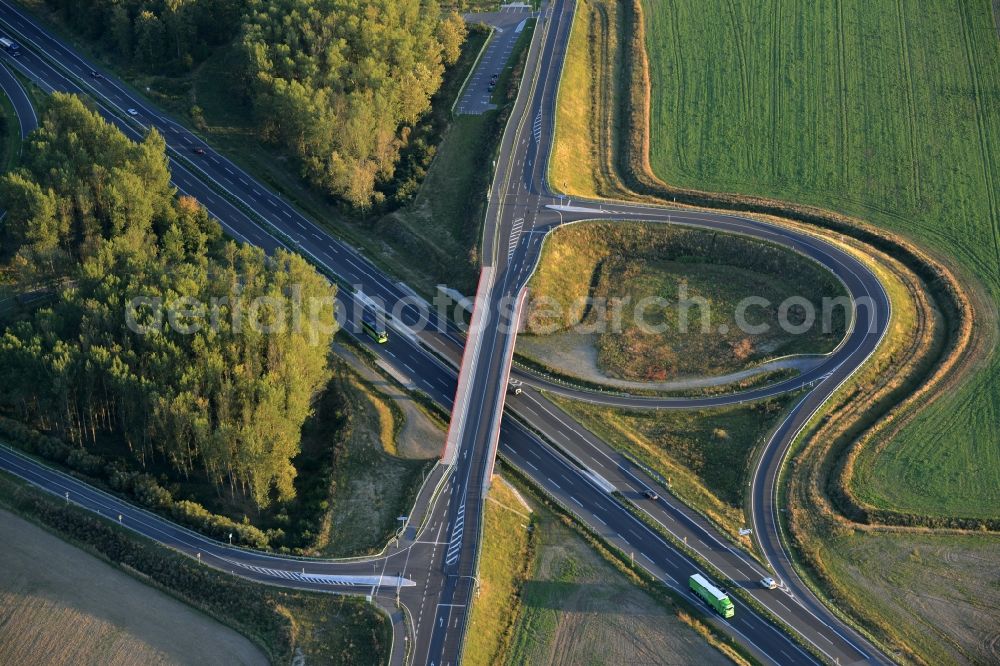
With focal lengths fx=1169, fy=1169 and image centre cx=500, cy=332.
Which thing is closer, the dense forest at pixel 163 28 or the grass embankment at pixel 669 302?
the grass embankment at pixel 669 302

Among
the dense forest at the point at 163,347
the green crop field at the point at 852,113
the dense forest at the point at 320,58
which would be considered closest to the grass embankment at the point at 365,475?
the dense forest at the point at 163,347

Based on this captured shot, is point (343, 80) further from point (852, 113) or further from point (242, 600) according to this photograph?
point (242, 600)

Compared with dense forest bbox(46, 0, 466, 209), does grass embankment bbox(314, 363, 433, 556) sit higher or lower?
lower

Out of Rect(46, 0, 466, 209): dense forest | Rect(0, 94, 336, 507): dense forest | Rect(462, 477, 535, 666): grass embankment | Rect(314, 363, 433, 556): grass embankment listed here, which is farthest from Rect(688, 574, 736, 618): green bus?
Rect(46, 0, 466, 209): dense forest

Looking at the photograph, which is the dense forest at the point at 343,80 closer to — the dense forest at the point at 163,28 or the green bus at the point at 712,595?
the dense forest at the point at 163,28

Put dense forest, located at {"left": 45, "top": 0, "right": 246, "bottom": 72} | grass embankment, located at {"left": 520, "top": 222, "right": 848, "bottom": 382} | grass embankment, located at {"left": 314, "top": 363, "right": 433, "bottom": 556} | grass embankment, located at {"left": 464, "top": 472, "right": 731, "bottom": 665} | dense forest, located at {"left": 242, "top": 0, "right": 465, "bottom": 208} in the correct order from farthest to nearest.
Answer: dense forest, located at {"left": 45, "top": 0, "right": 246, "bottom": 72}, dense forest, located at {"left": 242, "top": 0, "right": 465, "bottom": 208}, grass embankment, located at {"left": 520, "top": 222, "right": 848, "bottom": 382}, grass embankment, located at {"left": 314, "top": 363, "right": 433, "bottom": 556}, grass embankment, located at {"left": 464, "top": 472, "right": 731, "bottom": 665}

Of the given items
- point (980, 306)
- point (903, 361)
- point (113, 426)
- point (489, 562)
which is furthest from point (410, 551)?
point (980, 306)

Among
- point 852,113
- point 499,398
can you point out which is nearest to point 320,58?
point 499,398

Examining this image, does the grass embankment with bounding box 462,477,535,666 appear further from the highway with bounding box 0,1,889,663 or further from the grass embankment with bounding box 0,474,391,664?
the grass embankment with bounding box 0,474,391,664

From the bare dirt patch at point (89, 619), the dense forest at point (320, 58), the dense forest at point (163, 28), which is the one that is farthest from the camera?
the dense forest at point (163, 28)
